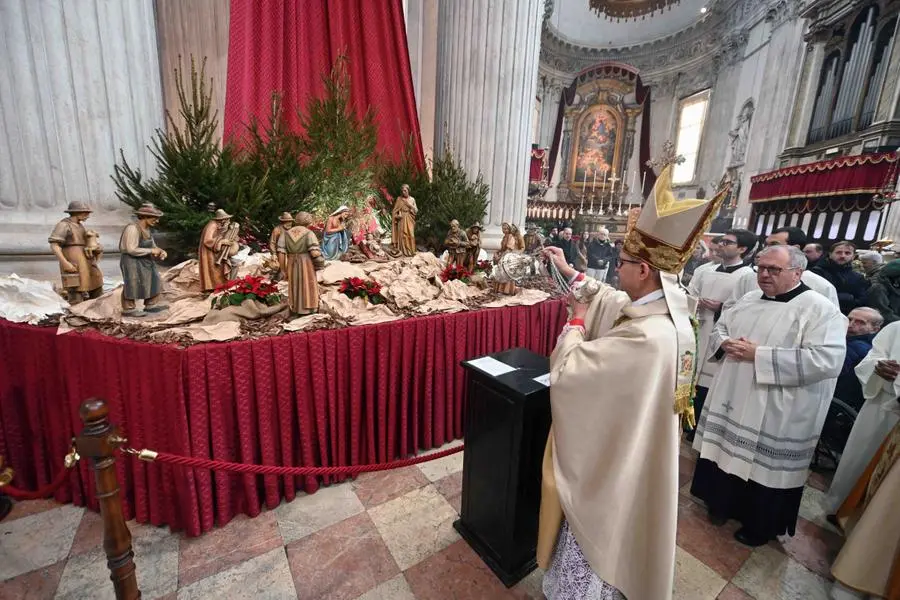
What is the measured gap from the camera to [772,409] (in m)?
2.36

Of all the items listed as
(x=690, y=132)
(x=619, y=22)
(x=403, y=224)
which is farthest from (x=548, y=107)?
(x=403, y=224)

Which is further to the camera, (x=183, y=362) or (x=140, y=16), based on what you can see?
(x=140, y=16)

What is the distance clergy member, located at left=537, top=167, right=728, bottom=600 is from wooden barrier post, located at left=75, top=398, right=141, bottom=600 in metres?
1.81

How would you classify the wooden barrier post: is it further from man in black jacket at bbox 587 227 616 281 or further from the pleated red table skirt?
man in black jacket at bbox 587 227 616 281

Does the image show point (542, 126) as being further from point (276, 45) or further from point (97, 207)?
point (97, 207)

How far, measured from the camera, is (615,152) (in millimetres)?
18203

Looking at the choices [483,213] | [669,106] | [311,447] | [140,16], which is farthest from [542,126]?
[311,447]

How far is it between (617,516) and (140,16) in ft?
17.5

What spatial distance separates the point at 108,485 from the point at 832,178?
14.6 m

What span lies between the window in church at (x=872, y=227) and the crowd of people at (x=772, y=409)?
28.7 ft

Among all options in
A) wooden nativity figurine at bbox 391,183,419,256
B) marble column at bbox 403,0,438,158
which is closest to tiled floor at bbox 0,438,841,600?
wooden nativity figurine at bbox 391,183,419,256

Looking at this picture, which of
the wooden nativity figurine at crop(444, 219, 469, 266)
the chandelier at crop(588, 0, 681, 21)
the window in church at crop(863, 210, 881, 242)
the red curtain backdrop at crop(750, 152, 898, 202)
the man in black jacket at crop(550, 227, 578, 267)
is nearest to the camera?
the wooden nativity figurine at crop(444, 219, 469, 266)

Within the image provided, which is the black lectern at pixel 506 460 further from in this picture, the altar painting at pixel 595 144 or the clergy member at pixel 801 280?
the altar painting at pixel 595 144

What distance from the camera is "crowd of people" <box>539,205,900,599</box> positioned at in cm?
160
